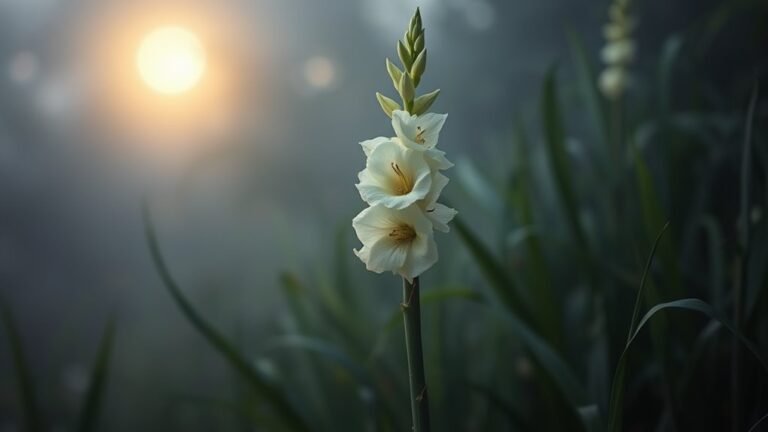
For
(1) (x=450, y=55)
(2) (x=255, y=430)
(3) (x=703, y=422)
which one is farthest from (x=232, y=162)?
(3) (x=703, y=422)

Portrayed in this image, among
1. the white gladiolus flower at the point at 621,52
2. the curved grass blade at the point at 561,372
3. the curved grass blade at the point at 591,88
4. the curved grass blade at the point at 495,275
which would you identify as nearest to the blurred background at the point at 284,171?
the curved grass blade at the point at 591,88

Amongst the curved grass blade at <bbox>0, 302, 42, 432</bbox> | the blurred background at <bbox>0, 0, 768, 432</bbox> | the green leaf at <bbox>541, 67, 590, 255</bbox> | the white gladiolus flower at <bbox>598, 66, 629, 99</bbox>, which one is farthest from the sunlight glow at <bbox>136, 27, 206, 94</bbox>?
the green leaf at <bbox>541, 67, 590, 255</bbox>

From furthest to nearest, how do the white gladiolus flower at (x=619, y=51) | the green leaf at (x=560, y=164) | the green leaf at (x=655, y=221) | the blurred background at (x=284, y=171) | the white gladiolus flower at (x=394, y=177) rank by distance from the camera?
1. the white gladiolus flower at (x=619, y=51)
2. the blurred background at (x=284, y=171)
3. the green leaf at (x=560, y=164)
4. the green leaf at (x=655, y=221)
5. the white gladiolus flower at (x=394, y=177)

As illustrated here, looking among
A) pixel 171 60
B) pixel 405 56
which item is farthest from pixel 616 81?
pixel 171 60

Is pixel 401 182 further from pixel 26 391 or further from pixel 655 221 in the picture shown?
pixel 26 391

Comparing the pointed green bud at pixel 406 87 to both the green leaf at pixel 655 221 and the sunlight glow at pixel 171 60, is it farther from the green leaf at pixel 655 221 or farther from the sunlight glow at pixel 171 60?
the sunlight glow at pixel 171 60

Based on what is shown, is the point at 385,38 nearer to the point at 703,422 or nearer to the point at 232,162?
the point at 232,162
